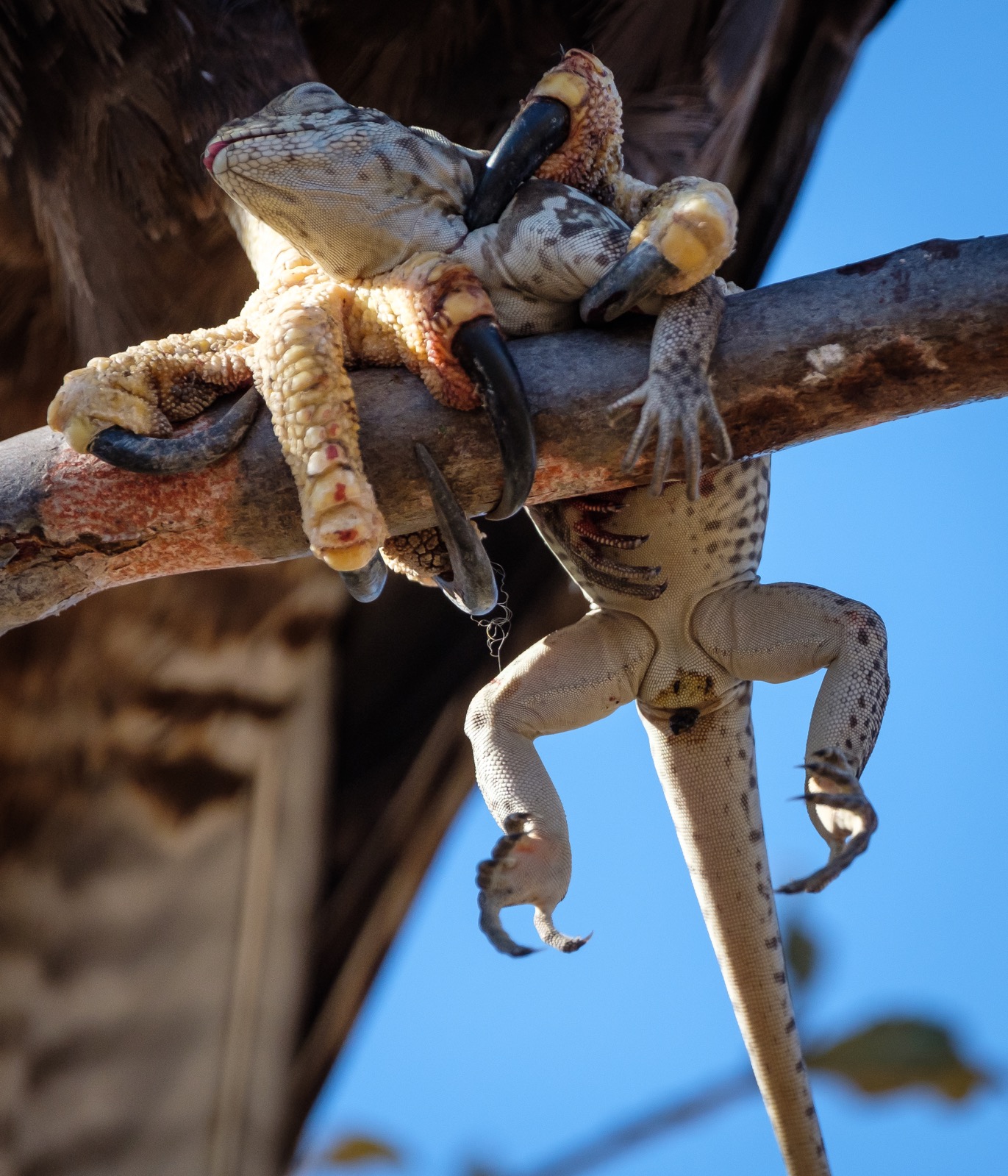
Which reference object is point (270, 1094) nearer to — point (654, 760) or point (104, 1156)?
point (104, 1156)

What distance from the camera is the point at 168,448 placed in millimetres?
1259

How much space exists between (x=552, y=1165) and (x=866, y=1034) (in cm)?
80

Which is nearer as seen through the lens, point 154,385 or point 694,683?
point 154,385

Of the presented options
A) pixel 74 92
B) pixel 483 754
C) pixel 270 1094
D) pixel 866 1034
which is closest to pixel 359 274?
pixel 483 754

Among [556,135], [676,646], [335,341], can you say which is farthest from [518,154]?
[676,646]

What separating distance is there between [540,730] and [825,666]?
14.1 inches

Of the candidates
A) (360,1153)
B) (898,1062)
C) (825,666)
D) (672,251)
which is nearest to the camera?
(672,251)

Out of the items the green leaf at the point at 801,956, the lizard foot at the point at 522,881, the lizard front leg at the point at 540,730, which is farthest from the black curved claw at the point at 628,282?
the green leaf at the point at 801,956

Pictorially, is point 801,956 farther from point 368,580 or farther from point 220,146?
point 220,146

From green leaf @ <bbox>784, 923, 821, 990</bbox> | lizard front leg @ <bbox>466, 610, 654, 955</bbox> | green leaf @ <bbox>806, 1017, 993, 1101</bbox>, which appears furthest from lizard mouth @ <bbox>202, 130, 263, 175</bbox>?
green leaf @ <bbox>806, 1017, 993, 1101</bbox>

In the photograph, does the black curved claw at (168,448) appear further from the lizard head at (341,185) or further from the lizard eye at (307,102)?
the lizard eye at (307,102)

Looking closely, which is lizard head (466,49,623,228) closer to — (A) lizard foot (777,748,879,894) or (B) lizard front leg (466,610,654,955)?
(B) lizard front leg (466,610,654,955)

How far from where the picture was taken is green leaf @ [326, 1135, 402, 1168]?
113 inches

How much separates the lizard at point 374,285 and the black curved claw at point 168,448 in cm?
1
